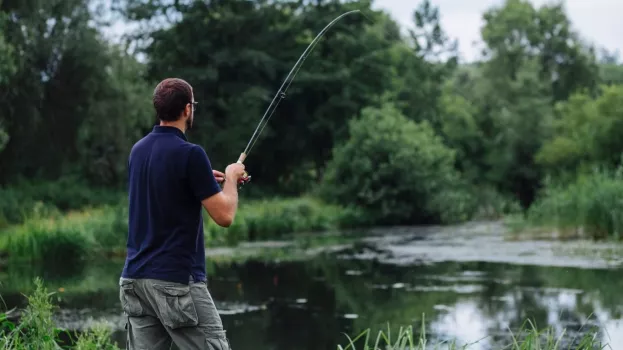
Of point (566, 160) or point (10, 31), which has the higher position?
point (10, 31)

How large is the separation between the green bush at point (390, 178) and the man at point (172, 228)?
29.7m

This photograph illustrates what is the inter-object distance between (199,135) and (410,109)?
40.3ft

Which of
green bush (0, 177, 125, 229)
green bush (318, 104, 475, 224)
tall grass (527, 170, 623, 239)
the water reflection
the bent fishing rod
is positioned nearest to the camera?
the bent fishing rod

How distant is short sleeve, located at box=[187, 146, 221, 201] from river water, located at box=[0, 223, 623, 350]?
176 inches

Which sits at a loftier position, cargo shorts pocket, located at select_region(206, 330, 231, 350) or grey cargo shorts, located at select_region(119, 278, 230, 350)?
grey cargo shorts, located at select_region(119, 278, 230, 350)

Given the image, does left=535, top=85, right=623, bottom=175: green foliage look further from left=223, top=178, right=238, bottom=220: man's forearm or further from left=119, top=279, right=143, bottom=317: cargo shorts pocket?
left=119, top=279, right=143, bottom=317: cargo shorts pocket

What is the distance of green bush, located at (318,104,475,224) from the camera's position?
113 feet

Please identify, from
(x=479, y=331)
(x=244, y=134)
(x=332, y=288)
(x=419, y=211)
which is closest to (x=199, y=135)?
(x=244, y=134)

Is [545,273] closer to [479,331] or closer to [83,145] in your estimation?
[479,331]

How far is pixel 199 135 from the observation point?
1594 inches

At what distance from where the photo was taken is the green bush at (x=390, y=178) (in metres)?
34.3

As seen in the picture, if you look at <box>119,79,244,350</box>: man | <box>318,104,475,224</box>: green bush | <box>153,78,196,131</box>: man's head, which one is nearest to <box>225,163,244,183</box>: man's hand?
<box>119,79,244,350</box>: man

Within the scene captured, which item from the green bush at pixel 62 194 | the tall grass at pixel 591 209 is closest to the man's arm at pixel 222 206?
the tall grass at pixel 591 209

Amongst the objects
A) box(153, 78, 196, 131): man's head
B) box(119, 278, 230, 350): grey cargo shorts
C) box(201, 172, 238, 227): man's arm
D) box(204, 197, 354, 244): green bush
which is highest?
box(153, 78, 196, 131): man's head
